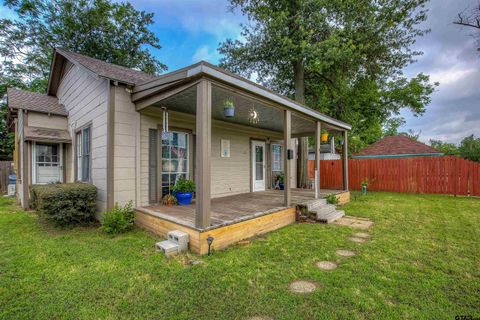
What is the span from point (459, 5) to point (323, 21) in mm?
4616

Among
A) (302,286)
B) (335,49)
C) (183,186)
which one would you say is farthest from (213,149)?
(335,49)

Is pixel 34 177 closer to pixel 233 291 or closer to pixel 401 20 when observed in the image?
pixel 233 291

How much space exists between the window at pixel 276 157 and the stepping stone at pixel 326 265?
6.57 meters

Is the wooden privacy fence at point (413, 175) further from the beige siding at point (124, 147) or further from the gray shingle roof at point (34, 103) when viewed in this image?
the gray shingle roof at point (34, 103)

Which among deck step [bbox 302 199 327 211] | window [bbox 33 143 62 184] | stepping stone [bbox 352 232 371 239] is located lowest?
stepping stone [bbox 352 232 371 239]

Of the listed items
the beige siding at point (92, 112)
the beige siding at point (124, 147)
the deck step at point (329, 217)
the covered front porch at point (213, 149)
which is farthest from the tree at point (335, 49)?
the beige siding at point (124, 147)

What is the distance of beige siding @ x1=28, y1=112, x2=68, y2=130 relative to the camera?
22.2 feet

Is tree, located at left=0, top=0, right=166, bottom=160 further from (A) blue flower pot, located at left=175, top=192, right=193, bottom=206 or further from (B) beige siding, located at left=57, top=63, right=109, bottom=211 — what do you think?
(A) blue flower pot, located at left=175, top=192, right=193, bottom=206

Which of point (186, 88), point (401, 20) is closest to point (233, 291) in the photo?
point (186, 88)

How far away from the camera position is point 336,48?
349 inches

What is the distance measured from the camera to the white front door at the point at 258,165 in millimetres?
8600

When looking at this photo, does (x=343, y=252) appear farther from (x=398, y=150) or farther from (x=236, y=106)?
(x=398, y=150)

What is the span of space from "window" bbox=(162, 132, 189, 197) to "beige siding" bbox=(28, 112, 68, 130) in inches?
164

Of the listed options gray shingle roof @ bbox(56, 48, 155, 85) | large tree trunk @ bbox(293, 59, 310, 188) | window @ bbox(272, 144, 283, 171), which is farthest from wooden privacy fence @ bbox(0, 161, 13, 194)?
large tree trunk @ bbox(293, 59, 310, 188)
